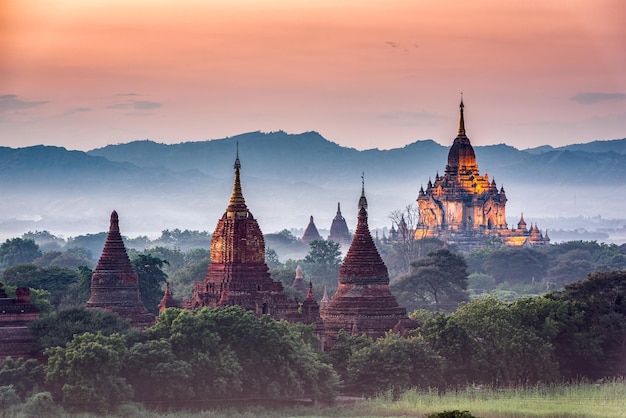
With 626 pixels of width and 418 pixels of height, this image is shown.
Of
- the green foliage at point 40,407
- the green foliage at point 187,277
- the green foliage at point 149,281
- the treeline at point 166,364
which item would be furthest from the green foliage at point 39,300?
the green foliage at point 187,277

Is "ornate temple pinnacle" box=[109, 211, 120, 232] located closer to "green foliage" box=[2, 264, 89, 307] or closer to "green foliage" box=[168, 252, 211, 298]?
"green foliage" box=[2, 264, 89, 307]

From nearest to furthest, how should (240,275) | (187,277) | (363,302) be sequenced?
Answer: (240,275)
(363,302)
(187,277)

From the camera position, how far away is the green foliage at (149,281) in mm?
91894

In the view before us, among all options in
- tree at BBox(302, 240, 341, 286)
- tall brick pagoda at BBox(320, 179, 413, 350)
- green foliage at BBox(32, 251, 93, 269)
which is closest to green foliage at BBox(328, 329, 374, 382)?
tall brick pagoda at BBox(320, 179, 413, 350)

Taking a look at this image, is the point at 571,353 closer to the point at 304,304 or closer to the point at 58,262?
the point at 304,304

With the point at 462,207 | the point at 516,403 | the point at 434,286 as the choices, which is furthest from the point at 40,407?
the point at 462,207

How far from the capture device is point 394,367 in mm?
66625

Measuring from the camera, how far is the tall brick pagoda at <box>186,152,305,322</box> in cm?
7369

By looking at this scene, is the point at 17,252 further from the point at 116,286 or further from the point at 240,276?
the point at 240,276

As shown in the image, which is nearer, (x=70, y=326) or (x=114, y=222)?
(x=70, y=326)

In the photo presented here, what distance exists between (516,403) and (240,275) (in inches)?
559

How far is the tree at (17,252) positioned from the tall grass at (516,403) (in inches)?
3939

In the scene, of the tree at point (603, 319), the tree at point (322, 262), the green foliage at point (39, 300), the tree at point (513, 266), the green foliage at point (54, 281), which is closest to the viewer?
the tree at point (603, 319)

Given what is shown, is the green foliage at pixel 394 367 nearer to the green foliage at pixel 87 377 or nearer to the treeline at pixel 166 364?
the treeline at pixel 166 364
